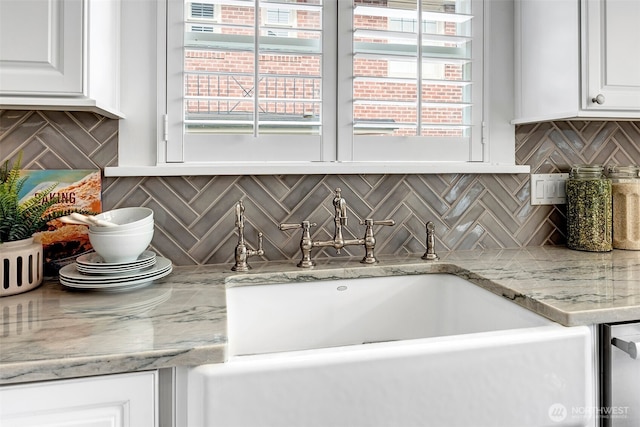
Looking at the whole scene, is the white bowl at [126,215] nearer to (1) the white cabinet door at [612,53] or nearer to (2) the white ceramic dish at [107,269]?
(2) the white ceramic dish at [107,269]

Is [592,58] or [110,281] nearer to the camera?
[110,281]

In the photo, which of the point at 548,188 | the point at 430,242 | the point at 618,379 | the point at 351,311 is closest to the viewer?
the point at 618,379

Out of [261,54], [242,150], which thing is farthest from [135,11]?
[242,150]

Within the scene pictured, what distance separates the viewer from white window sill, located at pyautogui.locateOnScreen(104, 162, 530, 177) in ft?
4.82

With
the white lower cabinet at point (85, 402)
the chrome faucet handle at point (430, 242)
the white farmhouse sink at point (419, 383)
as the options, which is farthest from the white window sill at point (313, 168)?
the white lower cabinet at point (85, 402)

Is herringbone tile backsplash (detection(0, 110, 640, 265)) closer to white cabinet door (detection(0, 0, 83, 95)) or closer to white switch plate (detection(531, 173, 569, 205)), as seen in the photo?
white switch plate (detection(531, 173, 569, 205))

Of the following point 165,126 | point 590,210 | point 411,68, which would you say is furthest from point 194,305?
point 590,210

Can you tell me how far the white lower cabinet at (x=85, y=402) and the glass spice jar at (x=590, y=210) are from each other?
1573mm

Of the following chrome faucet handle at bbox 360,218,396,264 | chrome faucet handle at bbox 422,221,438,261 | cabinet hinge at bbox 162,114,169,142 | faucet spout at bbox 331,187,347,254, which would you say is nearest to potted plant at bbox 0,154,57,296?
cabinet hinge at bbox 162,114,169,142

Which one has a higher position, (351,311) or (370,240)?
(370,240)

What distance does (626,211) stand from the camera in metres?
1.70

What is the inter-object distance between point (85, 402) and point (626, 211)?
5.98ft

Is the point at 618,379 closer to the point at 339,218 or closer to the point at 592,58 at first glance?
the point at 339,218

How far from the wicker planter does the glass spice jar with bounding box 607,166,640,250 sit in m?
1.95
